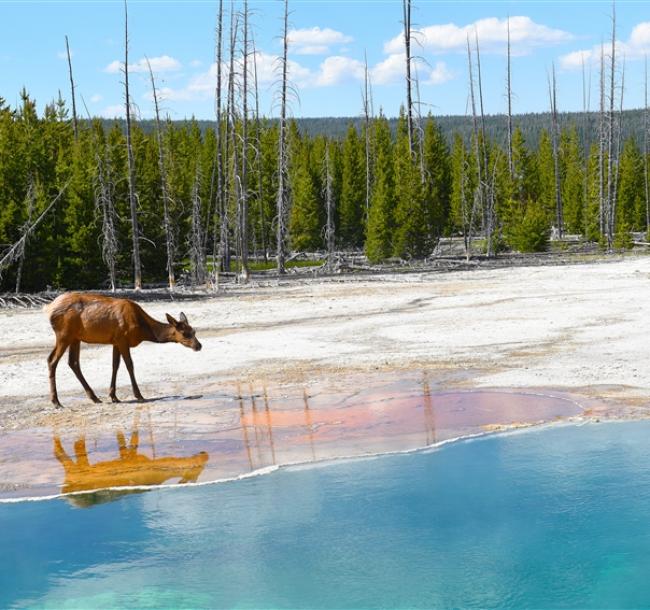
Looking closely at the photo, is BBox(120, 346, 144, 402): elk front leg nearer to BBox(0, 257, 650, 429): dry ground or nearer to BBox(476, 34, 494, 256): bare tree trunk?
BBox(0, 257, 650, 429): dry ground

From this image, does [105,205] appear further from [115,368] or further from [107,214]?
[115,368]

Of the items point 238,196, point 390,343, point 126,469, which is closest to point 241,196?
point 238,196

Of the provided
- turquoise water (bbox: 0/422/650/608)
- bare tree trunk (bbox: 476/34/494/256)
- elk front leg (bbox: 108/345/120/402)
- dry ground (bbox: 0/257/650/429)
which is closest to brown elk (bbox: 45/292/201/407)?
elk front leg (bbox: 108/345/120/402)

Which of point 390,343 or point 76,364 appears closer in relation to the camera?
point 76,364

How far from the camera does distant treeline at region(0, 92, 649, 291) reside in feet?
112

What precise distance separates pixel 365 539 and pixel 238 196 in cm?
3009

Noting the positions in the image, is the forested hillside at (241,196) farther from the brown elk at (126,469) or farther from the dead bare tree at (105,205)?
the brown elk at (126,469)

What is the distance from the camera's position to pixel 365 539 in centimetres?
900

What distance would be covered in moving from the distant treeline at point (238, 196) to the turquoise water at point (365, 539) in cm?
2027

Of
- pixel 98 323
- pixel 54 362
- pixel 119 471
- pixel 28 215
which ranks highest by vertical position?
pixel 28 215

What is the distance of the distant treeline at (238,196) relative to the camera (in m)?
34.0

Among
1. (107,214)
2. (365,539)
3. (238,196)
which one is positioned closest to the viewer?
(365,539)

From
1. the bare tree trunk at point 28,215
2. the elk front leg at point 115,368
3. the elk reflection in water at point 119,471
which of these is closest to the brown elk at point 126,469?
the elk reflection in water at point 119,471

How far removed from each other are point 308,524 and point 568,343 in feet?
36.0
